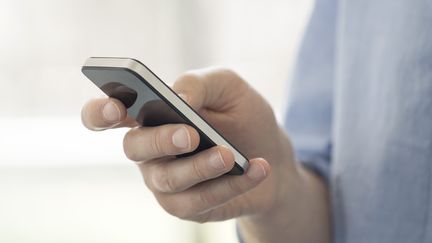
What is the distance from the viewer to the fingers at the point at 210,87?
48 centimetres

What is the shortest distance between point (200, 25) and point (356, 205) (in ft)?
2.64

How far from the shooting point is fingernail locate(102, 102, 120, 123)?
1.32 feet

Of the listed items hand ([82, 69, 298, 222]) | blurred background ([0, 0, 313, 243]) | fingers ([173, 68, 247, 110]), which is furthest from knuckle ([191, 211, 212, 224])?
blurred background ([0, 0, 313, 243])

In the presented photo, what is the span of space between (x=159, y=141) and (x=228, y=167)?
6 centimetres

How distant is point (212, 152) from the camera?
0.41 metres

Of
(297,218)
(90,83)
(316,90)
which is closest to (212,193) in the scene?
(297,218)

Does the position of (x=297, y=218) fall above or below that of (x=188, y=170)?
below

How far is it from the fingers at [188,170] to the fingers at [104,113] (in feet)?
0.21

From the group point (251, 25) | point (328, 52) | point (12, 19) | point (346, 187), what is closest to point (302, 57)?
point (328, 52)

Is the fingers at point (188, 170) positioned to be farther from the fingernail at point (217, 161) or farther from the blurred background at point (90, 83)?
the blurred background at point (90, 83)

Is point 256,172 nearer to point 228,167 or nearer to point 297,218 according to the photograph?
point 228,167

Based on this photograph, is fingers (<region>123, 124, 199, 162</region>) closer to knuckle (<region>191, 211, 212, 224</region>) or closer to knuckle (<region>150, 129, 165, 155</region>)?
knuckle (<region>150, 129, 165, 155</region>)

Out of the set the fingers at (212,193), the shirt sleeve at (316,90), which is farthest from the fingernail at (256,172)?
the shirt sleeve at (316,90)

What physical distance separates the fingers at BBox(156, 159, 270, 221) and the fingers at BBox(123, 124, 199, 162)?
6 cm
